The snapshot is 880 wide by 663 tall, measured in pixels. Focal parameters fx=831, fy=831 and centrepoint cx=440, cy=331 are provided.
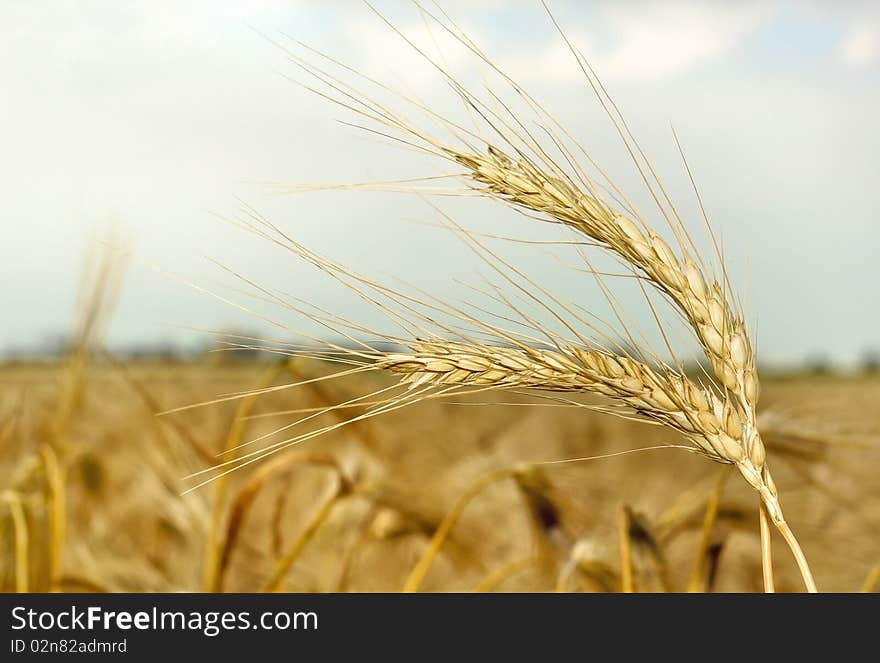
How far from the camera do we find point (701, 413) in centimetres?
94

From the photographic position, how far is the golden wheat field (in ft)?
5.57

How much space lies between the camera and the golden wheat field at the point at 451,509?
66.9 inches

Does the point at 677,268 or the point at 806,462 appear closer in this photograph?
the point at 677,268

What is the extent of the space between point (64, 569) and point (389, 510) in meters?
1.13

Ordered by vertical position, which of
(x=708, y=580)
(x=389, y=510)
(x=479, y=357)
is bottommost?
(x=708, y=580)

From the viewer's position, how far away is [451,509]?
1660 mm

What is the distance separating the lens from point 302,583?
7.63ft

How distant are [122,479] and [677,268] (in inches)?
116

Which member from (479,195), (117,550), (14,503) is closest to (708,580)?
(479,195)

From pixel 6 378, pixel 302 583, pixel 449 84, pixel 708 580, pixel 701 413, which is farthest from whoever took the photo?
pixel 6 378

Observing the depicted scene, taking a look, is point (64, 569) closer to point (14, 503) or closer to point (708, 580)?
point (14, 503)

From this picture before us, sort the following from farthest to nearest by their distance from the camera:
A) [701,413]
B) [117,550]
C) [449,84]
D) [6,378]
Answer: [6,378] < [117,550] < [449,84] < [701,413]

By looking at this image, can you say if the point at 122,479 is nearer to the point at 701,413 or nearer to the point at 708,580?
the point at 708,580

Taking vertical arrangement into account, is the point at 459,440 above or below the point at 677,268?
above
